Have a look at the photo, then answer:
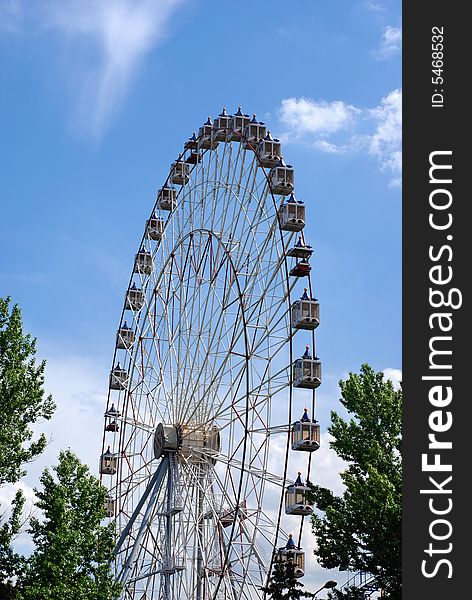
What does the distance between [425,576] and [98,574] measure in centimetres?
1378

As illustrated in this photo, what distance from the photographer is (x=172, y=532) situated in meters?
35.5

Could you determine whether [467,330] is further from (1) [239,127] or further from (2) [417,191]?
(1) [239,127]

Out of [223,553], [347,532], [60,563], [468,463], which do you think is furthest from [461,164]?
[223,553]

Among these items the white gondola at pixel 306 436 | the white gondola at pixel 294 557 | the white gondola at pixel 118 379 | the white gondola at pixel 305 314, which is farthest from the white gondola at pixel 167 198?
the white gondola at pixel 294 557

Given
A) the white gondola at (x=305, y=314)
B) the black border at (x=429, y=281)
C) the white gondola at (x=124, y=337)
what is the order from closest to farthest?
1. the black border at (x=429, y=281)
2. the white gondola at (x=305, y=314)
3. the white gondola at (x=124, y=337)

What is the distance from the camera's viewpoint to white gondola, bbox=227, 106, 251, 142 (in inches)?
1511

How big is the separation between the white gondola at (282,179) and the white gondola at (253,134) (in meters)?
2.07

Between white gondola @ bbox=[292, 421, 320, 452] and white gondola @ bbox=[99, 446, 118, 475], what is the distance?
14.2m

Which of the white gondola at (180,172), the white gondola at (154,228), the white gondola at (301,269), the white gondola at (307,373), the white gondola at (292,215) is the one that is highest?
the white gondola at (180,172)

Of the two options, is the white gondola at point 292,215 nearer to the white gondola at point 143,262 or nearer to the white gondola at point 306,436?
the white gondola at point 306,436

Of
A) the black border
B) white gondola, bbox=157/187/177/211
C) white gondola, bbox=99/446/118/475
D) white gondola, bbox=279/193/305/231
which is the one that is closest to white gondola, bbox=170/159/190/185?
white gondola, bbox=157/187/177/211

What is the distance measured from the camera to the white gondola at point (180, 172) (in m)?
43.1

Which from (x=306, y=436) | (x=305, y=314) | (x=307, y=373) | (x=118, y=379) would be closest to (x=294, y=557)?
(x=306, y=436)

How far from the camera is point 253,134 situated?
3753 cm
